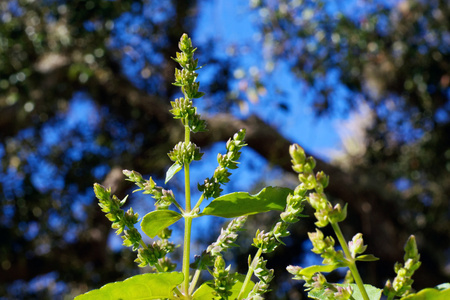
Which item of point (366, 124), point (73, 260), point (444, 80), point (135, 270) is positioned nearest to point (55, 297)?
point (73, 260)

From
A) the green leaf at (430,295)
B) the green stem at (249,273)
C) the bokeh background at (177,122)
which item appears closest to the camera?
the green leaf at (430,295)

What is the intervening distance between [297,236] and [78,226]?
86.7 inches

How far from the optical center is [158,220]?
58 centimetres

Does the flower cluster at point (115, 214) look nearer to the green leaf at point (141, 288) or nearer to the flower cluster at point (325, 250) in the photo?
the green leaf at point (141, 288)

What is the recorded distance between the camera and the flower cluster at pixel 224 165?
56 centimetres

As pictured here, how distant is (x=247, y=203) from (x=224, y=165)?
1.7 inches

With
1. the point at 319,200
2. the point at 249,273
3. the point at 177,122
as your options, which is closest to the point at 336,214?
the point at 319,200

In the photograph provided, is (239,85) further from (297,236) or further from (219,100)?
(297,236)

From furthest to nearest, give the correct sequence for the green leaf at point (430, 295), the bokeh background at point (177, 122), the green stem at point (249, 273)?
the bokeh background at point (177, 122) < the green stem at point (249, 273) < the green leaf at point (430, 295)

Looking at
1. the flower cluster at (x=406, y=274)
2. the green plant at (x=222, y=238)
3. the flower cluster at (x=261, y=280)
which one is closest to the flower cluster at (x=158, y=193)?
the green plant at (x=222, y=238)

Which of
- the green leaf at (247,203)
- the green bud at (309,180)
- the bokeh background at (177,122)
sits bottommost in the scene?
the green bud at (309,180)

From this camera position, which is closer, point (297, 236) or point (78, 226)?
point (78, 226)

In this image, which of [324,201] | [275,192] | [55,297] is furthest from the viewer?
[55,297]

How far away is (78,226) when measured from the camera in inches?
209
